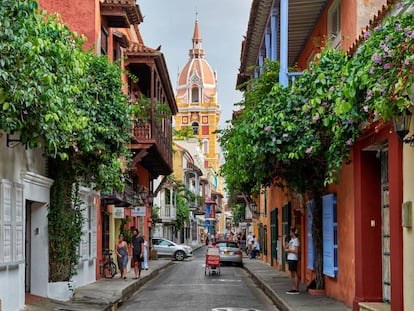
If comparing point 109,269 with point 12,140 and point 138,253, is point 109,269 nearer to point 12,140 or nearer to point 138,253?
point 138,253

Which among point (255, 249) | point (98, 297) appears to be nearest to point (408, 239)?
point (98, 297)

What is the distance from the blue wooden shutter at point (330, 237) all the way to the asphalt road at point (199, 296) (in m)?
1.62

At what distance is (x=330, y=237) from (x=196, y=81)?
109m

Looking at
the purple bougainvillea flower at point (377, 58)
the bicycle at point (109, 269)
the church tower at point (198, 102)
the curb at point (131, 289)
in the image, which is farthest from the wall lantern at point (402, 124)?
the church tower at point (198, 102)

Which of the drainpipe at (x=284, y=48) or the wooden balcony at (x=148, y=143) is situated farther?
the wooden balcony at (x=148, y=143)

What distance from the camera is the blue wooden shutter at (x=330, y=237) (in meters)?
16.9

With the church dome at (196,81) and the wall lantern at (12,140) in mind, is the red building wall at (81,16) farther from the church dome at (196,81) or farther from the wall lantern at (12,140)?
the church dome at (196,81)

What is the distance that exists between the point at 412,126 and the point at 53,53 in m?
5.23

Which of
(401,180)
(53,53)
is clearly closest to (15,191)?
(53,53)

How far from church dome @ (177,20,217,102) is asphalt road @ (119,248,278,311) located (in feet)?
323

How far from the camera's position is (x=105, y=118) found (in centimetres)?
1566

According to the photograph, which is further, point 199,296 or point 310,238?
point 310,238

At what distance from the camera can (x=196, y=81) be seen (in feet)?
410

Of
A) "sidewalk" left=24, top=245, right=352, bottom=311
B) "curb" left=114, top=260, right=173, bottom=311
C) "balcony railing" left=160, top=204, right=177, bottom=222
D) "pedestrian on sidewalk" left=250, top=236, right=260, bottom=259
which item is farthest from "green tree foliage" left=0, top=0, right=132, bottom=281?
"balcony railing" left=160, top=204, right=177, bottom=222
